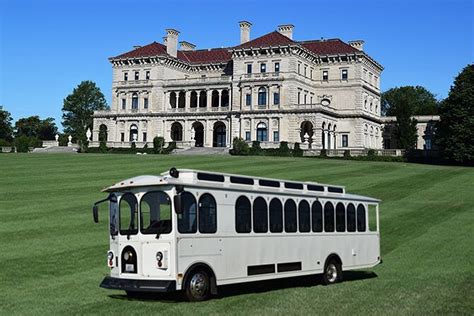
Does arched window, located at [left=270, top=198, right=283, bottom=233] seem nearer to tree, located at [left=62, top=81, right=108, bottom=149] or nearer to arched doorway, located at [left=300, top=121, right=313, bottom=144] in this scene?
arched doorway, located at [left=300, top=121, right=313, bottom=144]

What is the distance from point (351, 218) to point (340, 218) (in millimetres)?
716

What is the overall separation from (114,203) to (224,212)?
2745mm

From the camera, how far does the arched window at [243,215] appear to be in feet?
52.2

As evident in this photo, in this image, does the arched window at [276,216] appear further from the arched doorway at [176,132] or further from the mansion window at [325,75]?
the arched doorway at [176,132]

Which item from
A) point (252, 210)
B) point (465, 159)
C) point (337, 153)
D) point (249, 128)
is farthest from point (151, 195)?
point (249, 128)

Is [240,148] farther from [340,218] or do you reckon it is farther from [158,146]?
[340,218]

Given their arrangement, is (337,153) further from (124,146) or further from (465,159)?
(124,146)

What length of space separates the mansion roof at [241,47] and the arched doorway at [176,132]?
12.3 metres

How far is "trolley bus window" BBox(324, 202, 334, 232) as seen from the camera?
1905 centimetres

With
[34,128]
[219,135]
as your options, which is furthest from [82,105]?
[219,135]

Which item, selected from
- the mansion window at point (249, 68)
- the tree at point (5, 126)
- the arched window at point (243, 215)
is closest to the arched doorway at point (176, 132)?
the mansion window at point (249, 68)

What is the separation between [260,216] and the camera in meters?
16.6

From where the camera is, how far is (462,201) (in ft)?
131

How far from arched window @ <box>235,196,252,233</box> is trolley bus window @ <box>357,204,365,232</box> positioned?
573 cm
